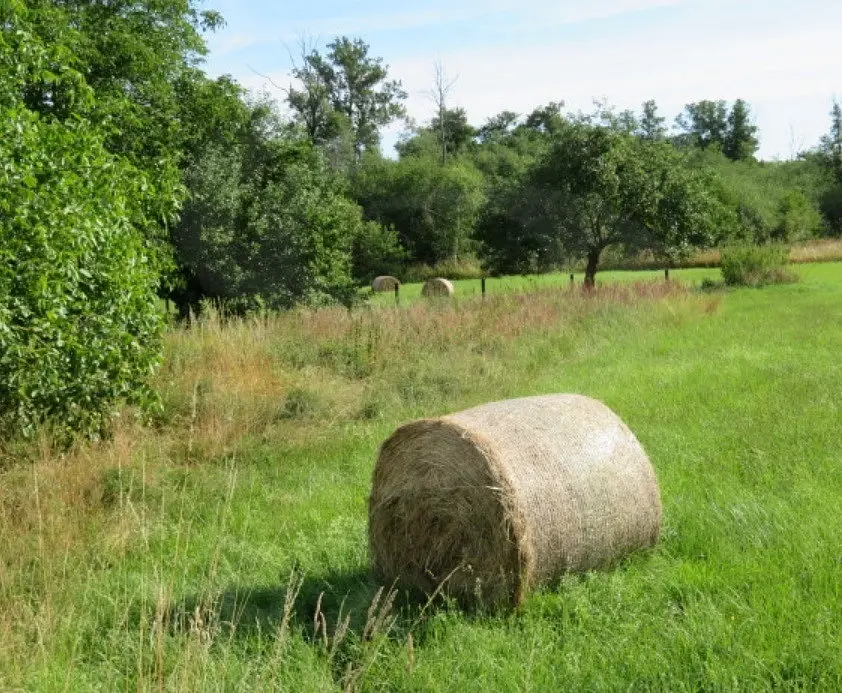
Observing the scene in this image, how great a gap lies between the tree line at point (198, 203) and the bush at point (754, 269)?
2105mm

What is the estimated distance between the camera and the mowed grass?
448 centimetres

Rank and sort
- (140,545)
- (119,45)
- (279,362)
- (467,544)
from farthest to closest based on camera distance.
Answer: (119,45) → (279,362) → (140,545) → (467,544)

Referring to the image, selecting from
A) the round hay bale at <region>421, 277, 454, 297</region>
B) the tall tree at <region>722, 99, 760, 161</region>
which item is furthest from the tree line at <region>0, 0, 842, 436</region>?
the tall tree at <region>722, 99, 760, 161</region>

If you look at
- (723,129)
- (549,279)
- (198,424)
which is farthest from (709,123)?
(198,424)

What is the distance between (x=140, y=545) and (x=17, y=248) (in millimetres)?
2877

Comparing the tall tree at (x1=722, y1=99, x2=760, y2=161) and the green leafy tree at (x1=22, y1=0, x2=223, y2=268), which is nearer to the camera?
the green leafy tree at (x1=22, y1=0, x2=223, y2=268)

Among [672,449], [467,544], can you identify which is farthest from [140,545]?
[672,449]

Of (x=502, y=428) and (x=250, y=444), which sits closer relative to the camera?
(x=502, y=428)

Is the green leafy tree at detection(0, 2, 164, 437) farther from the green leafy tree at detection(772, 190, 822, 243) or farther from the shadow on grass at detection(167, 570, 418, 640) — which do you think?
the green leafy tree at detection(772, 190, 822, 243)

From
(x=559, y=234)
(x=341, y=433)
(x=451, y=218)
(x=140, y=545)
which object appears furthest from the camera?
(x=451, y=218)

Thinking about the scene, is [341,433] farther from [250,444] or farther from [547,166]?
[547,166]

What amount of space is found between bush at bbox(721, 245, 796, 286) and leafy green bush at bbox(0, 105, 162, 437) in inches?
993

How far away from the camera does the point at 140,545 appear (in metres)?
6.44

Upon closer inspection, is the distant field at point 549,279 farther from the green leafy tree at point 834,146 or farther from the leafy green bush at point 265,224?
the green leafy tree at point 834,146
